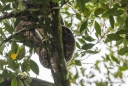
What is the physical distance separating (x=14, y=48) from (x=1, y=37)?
0.50 feet

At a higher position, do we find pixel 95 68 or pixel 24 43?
pixel 24 43

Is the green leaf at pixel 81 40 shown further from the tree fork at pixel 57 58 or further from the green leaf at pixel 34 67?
the green leaf at pixel 34 67

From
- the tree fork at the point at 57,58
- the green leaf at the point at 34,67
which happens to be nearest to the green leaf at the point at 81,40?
the tree fork at the point at 57,58

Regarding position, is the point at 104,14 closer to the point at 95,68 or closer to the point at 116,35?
the point at 116,35

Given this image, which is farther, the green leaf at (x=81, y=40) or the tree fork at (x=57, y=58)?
the green leaf at (x=81, y=40)

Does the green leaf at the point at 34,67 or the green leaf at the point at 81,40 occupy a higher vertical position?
the green leaf at the point at 81,40

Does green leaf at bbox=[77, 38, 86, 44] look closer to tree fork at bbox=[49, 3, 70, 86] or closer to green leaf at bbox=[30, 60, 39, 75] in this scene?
tree fork at bbox=[49, 3, 70, 86]

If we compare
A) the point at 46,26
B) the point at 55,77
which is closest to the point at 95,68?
the point at 55,77

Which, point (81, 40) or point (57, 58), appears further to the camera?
point (81, 40)

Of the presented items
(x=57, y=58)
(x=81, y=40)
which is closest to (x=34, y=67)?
(x=57, y=58)

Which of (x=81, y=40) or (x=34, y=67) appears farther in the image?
(x=81, y=40)

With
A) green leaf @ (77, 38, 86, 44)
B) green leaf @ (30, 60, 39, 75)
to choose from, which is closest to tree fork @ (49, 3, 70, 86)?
green leaf @ (30, 60, 39, 75)

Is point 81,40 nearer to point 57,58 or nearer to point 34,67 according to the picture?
point 57,58

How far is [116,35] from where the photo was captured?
1.14 m
